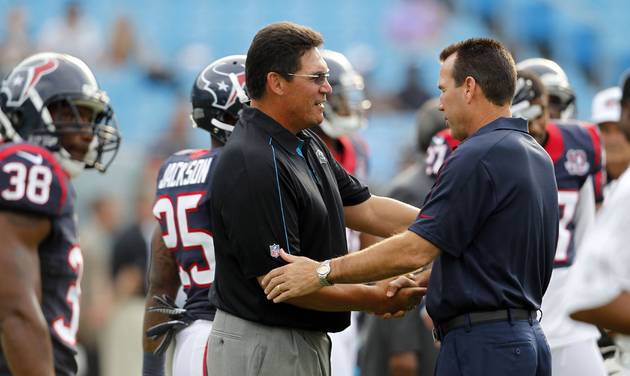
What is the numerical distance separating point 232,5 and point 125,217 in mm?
5633

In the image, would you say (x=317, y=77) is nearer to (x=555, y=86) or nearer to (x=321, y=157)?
(x=321, y=157)

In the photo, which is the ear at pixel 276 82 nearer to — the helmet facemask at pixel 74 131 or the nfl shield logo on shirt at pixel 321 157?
the nfl shield logo on shirt at pixel 321 157

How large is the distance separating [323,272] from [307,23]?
41.1 ft

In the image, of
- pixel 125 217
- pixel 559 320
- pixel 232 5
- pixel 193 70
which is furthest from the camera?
pixel 232 5

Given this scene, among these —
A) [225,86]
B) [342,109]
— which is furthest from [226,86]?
[342,109]

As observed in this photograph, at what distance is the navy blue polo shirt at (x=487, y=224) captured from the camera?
4238mm

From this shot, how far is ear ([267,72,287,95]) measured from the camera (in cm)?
456

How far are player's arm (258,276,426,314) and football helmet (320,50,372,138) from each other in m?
2.40

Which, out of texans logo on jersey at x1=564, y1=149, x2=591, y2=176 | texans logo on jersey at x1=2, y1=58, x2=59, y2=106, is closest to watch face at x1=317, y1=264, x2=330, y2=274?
texans logo on jersey at x1=2, y1=58, x2=59, y2=106

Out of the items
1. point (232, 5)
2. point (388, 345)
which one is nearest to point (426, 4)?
point (232, 5)

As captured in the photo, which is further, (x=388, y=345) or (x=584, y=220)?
(x=388, y=345)

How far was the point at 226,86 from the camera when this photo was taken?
Answer: 545cm

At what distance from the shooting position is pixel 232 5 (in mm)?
17031

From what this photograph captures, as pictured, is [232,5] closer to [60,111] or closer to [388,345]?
[388,345]
